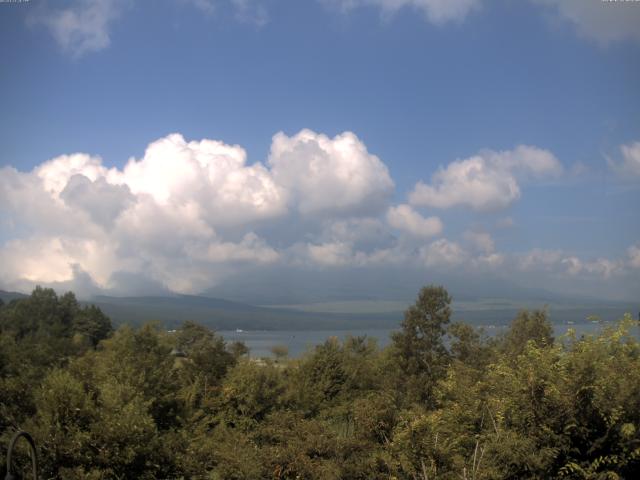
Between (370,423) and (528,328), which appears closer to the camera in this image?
(370,423)

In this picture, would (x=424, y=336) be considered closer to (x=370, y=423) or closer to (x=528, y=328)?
(x=528, y=328)

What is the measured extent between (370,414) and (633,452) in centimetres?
830

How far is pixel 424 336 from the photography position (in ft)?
140

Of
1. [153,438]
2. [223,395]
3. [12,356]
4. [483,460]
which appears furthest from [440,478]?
[12,356]

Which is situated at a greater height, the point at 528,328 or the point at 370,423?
the point at 528,328

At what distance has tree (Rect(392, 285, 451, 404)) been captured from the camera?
42094 mm

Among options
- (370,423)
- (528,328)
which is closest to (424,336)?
(528,328)

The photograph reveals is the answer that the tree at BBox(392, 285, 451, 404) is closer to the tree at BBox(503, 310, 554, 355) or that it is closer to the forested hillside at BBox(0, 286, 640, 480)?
the forested hillside at BBox(0, 286, 640, 480)

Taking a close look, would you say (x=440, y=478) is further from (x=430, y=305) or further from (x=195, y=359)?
(x=195, y=359)

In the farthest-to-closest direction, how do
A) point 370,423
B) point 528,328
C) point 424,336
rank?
1. point 528,328
2. point 424,336
3. point 370,423

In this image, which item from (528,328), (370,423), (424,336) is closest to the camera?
(370,423)

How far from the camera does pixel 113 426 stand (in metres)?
20.2

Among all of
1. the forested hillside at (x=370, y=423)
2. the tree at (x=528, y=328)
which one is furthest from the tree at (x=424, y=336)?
the tree at (x=528, y=328)

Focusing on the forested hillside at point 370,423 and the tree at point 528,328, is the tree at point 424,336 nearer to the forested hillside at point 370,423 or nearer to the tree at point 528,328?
the forested hillside at point 370,423
